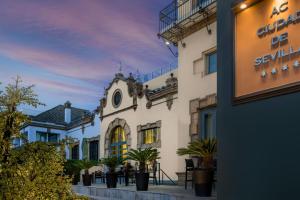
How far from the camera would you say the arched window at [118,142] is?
70.3ft

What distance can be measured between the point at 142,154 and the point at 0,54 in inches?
242

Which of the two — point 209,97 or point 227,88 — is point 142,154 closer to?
point 209,97

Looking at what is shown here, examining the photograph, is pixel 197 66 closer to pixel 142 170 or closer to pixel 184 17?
pixel 184 17

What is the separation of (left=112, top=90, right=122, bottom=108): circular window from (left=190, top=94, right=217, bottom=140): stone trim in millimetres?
7763

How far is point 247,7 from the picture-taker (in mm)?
7359

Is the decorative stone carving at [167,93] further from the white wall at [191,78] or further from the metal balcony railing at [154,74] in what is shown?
the metal balcony railing at [154,74]

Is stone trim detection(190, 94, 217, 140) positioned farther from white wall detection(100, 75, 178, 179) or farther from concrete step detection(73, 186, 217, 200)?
concrete step detection(73, 186, 217, 200)

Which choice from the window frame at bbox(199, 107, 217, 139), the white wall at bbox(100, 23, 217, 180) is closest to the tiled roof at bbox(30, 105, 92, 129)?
the white wall at bbox(100, 23, 217, 180)

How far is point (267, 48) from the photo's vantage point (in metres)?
6.90

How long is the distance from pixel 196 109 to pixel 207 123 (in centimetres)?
67

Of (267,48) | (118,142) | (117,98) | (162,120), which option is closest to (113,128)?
(118,142)

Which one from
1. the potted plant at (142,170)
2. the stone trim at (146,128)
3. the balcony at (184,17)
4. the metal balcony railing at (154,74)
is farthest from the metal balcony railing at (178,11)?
the potted plant at (142,170)

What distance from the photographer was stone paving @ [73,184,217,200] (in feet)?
32.9

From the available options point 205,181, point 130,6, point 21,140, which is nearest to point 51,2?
point 130,6
